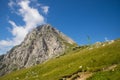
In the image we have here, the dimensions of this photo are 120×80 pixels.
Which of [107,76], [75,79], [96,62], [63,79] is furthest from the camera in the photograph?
[96,62]

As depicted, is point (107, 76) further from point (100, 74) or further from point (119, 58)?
point (119, 58)

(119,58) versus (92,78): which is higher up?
(119,58)

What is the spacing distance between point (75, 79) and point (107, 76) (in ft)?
43.0

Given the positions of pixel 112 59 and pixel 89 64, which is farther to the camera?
pixel 89 64

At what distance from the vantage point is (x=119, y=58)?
66.8 m

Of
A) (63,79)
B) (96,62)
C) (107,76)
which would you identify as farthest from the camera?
(96,62)

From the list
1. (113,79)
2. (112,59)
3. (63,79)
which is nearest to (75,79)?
(63,79)

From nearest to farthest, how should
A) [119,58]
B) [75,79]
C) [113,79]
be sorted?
[113,79] < [75,79] < [119,58]

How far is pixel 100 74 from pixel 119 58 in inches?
1032

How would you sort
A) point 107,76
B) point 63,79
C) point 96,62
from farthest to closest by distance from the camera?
point 96,62
point 63,79
point 107,76

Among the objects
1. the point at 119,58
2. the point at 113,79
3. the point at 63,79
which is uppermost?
the point at 119,58

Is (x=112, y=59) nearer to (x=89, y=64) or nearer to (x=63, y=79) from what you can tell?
(x=89, y=64)

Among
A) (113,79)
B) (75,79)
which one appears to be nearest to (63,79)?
(75,79)

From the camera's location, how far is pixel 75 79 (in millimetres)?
52219
